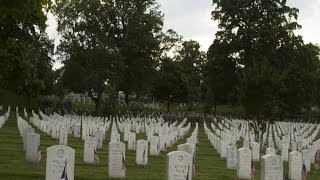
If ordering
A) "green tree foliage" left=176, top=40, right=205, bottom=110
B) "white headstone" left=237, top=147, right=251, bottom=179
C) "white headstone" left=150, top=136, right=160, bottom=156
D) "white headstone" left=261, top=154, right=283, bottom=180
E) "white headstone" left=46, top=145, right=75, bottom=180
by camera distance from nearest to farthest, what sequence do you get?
1. "white headstone" left=46, top=145, right=75, bottom=180
2. "white headstone" left=261, top=154, right=283, bottom=180
3. "white headstone" left=237, top=147, right=251, bottom=179
4. "white headstone" left=150, top=136, right=160, bottom=156
5. "green tree foliage" left=176, top=40, right=205, bottom=110

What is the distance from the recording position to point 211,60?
56.3m

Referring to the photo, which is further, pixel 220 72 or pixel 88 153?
pixel 220 72

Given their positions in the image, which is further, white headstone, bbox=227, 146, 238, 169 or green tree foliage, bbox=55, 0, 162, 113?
green tree foliage, bbox=55, 0, 162, 113

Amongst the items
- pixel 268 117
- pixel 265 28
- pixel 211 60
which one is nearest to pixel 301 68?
pixel 265 28

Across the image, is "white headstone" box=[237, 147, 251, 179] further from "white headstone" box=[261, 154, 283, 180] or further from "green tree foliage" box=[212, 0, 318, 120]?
"green tree foliage" box=[212, 0, 318, 120]

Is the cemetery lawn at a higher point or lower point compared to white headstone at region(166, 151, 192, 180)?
lower

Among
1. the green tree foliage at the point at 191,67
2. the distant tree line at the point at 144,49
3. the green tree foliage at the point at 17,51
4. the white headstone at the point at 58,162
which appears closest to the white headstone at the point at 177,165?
the white headstone at the point at 58,162

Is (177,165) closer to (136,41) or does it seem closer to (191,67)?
(136,41)

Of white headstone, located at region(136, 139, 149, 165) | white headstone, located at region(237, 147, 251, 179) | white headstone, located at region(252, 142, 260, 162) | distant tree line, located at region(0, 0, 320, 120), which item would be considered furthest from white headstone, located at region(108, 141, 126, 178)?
distant tree line, located at region(0, 0, 320, 120)

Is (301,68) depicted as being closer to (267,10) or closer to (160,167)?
(267,10)

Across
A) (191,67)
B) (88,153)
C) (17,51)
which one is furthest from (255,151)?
(191,67)

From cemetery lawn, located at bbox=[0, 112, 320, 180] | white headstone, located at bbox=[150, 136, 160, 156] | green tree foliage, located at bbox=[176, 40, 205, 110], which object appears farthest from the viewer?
green tree foliage, located at bbox=[176, 40, 205, 110]

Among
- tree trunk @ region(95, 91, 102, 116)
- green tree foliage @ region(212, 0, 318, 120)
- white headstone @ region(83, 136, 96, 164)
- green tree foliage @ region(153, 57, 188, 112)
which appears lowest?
white headstone @ region(83, 136, 96, 164)

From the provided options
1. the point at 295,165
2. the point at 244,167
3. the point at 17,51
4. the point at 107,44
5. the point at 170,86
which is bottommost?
the point at 244,167
